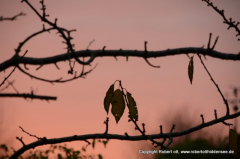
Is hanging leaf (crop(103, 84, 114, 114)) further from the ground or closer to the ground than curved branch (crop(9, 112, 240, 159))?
further from the ground

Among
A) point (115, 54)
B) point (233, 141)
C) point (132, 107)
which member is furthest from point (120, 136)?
point (233, 141)

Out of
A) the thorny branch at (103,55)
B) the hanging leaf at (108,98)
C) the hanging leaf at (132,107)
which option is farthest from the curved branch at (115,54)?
the hanging leaf at (132,107)

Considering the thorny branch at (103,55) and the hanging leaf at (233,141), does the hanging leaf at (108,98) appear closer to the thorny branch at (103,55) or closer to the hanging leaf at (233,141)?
the thorny branch at (103,55)

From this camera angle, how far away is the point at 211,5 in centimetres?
304

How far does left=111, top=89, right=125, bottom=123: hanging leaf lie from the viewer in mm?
2307

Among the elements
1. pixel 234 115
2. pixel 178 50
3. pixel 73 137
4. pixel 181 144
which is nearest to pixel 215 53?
pixel 178 50

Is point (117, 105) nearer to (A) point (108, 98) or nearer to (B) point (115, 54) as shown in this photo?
(A) point (108, 98)

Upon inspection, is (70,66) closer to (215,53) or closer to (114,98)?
(114,98)

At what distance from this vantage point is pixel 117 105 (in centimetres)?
232

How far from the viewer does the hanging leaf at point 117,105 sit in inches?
90.8

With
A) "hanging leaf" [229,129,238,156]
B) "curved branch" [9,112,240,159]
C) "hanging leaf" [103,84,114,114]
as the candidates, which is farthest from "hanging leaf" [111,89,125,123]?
"hanging leaf" [229,129,238,156]

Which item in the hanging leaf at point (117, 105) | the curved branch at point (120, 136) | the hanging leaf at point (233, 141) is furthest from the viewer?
the curved branch at point (120, 136)

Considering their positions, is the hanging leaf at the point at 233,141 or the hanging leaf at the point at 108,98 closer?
the hanging leaf at the point at 108,98

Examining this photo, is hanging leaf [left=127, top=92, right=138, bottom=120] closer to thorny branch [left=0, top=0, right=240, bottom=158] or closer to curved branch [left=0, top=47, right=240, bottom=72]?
thorny branch [left=0, top=0, right=240, bottom=158]
